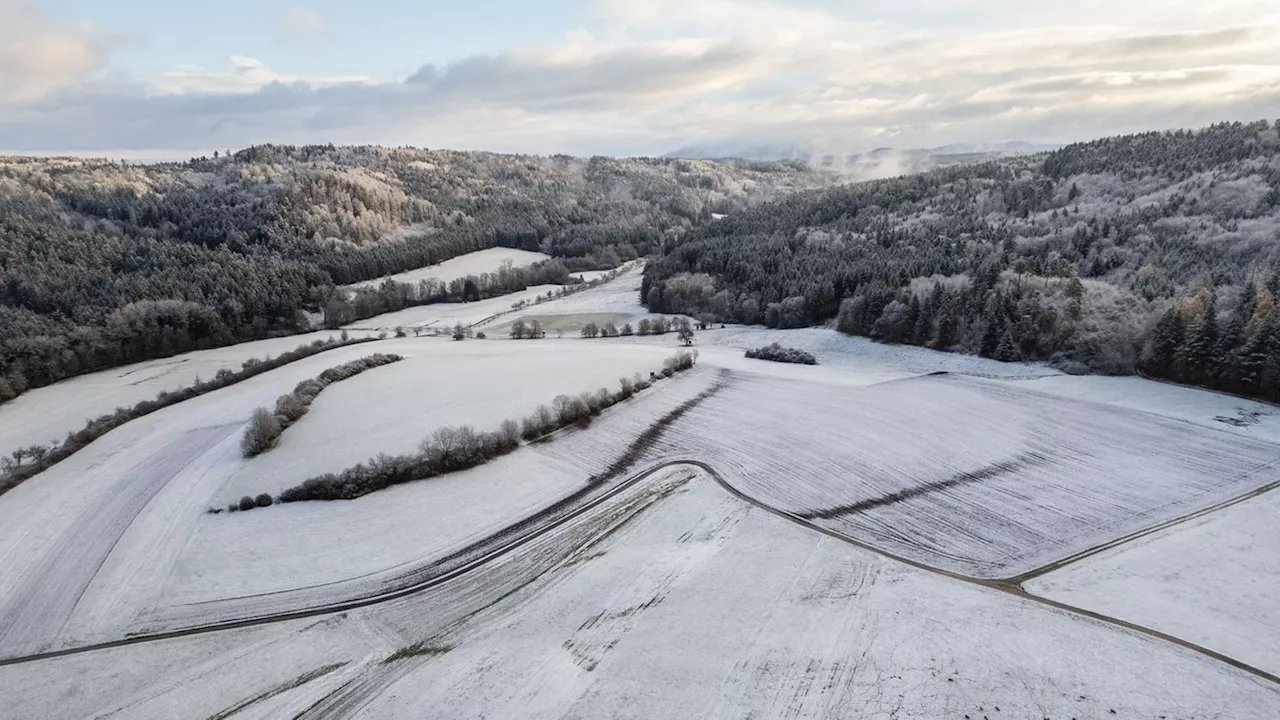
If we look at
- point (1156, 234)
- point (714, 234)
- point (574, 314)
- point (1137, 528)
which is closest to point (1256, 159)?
point (1156, 234)

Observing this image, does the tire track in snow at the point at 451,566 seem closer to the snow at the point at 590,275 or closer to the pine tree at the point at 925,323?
the pine tree at the point at 925,323

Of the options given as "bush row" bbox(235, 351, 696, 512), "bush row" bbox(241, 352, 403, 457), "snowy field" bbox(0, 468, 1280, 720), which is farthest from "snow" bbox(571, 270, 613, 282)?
Result: "snowy field" bbox(0, 468, 1280, 720)

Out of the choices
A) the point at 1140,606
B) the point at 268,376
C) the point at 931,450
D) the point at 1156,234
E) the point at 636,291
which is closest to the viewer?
the point at 1140,606

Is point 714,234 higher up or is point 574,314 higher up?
point 714,234

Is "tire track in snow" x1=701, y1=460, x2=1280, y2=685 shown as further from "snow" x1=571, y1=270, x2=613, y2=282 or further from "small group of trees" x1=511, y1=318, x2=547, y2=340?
"snow" x1=571, y1=270, x2=613, y2=282

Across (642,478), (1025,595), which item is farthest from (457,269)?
(1025,595)

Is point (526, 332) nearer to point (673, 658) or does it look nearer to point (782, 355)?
point (782, 355)

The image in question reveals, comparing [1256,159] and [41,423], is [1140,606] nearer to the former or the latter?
[41,423]
